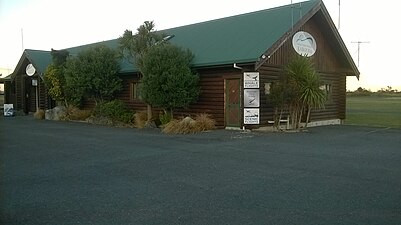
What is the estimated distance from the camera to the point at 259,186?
722 cm

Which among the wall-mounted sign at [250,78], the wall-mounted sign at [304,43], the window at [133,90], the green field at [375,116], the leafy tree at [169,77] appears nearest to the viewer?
the wall-mounted sign at [250,78]

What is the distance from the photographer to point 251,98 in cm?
1720

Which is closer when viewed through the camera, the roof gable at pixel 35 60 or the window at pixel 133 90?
the window at pixel 133 90

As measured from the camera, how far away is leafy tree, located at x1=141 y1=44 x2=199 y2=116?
59.4 ft

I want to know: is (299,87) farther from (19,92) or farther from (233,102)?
(19,92)

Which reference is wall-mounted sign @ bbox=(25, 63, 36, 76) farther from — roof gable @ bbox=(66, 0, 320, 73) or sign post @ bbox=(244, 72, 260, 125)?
sign post @ bbox=(244, 72, 260, 125)

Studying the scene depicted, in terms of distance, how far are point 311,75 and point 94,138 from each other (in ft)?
29.3

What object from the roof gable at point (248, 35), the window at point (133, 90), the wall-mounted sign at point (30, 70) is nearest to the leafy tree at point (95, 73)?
the window at point (133, 90)

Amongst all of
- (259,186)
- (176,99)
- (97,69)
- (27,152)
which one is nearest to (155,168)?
(259,186)

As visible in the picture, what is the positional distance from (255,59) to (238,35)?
4.11 meters

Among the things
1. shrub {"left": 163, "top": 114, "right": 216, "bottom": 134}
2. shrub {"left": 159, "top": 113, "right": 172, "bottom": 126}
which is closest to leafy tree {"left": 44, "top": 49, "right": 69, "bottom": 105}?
shrub {"left": 159, "top": 113, "right": 172, "bottom": 126}

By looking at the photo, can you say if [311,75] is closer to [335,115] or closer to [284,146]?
[284,146]

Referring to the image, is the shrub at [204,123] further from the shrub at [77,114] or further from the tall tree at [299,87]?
the shrub at [77,114]

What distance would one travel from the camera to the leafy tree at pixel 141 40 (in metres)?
19.9
